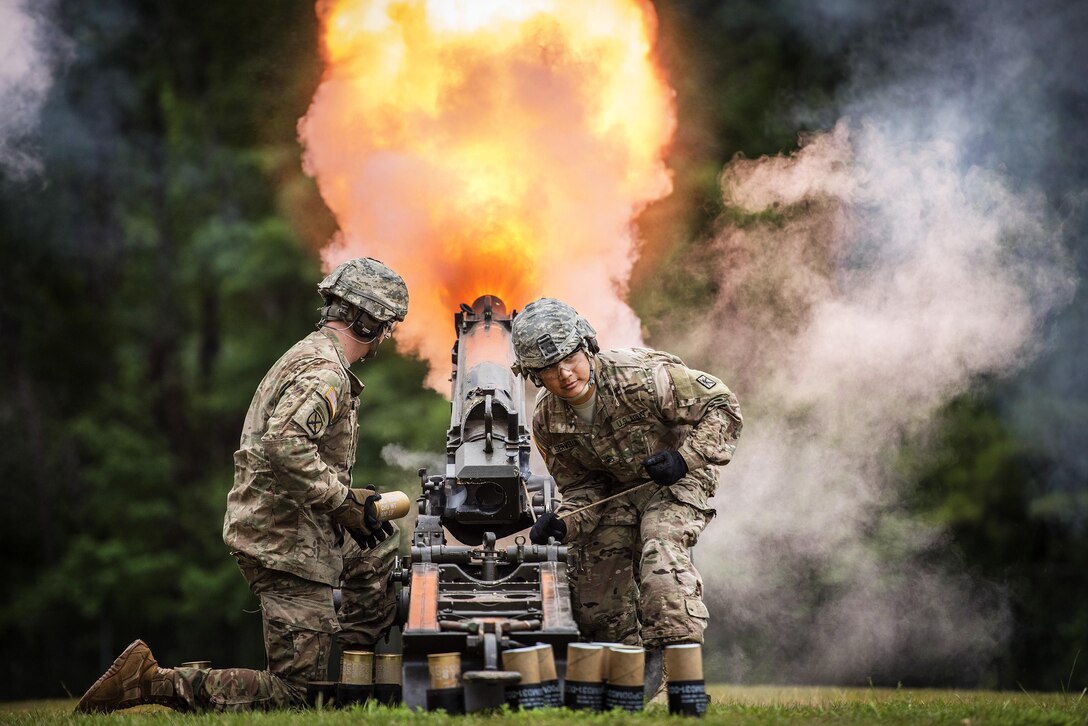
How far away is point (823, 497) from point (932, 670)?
→ 3434 millimetres

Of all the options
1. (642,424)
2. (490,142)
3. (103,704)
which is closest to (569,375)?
(642,424)

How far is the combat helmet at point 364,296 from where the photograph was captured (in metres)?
8.38

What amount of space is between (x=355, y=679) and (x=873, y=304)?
25.5 ft

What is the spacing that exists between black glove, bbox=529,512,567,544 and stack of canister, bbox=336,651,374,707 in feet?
4.31

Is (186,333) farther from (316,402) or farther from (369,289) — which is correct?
(316,402)

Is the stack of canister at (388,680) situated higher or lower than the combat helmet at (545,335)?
lower

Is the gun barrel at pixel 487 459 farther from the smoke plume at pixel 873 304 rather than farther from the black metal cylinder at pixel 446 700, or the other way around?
the smoke plume at pixel 873 304

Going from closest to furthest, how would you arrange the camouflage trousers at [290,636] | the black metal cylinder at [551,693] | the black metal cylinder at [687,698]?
the black metal cylinder at [687,698] → the black metal cylinder at [551,693] → the camouflage trousers at [290,636]

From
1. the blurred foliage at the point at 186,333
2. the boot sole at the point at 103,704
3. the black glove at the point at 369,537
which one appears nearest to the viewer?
the boot sole at the point at 103,704

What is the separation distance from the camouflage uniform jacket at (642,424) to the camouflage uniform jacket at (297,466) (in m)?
1.29

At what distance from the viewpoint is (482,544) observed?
26.9 feet

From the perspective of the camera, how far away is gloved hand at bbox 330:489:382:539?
804 centimetres

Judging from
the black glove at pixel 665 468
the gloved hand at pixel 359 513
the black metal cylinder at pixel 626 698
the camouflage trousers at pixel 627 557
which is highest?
the black glove at pixel 665 468

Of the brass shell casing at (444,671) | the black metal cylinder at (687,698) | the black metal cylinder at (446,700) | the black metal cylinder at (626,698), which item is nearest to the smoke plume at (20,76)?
the brass shell casing at (444,671)
